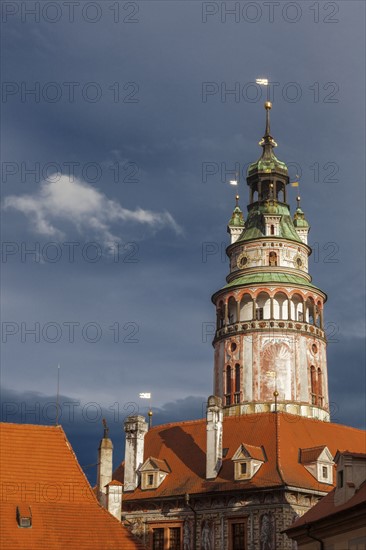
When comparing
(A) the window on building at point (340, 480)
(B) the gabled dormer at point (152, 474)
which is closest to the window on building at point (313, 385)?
(B) the gabled dormer at point (152, 474)

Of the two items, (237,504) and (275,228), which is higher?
(275,228)

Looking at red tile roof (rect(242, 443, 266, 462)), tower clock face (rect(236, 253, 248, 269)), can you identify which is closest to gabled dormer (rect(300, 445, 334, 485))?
red tile roof (rect(242, 443, 266, 462))

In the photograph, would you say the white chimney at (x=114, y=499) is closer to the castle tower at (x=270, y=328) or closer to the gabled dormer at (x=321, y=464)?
the gabled dormer at (x=321, y=464)

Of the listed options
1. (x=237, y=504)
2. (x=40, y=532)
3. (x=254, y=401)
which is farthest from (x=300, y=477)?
(x=40, y=532)

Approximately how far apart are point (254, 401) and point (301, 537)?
21.5m

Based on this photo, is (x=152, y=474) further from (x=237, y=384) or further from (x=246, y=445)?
(x=237, y=384)

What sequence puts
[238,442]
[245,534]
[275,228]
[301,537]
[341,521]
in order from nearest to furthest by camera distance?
1. [341,521]
2. [301,537]
3. [245,534]
4. [238,442]
5. [275,228]

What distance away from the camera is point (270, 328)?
53.8 m

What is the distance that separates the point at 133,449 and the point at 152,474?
1.84 m

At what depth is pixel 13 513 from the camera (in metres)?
32.5

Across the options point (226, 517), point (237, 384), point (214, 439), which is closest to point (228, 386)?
point (237, 384)

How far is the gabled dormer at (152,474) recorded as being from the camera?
4525 centimetres

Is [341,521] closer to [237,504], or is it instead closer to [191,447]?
[237,504]

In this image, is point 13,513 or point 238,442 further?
point 238,442
